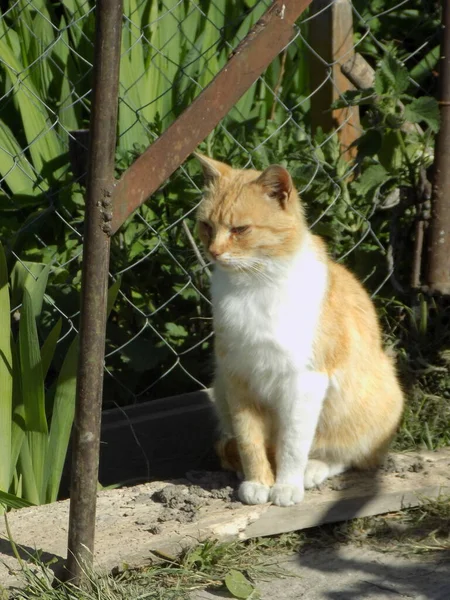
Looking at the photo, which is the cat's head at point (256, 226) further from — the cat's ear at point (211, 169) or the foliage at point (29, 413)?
the foliage at point (29, 413)

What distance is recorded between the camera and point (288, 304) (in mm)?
2334

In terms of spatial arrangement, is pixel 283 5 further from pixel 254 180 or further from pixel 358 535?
pixel 358 535

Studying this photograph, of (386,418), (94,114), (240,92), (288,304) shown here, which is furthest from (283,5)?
(386,418)

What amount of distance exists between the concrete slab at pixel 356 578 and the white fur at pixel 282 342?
8.2 inches

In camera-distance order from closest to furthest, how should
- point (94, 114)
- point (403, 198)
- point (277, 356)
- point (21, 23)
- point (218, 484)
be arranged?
point (94, 114) → point (277, 356) → point (218, 484) → point (403, 198) → point (21, 23)

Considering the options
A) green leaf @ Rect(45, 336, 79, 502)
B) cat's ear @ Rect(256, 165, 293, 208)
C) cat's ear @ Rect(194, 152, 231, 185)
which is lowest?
green leaf @ Rect(45, 336, 79, 502)

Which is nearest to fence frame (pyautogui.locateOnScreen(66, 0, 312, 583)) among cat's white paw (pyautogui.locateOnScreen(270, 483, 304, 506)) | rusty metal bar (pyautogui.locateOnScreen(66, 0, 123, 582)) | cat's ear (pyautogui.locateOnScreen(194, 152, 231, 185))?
rusty metal bar (pyautogui.locateOnScreen(66, 0, 123, 582))

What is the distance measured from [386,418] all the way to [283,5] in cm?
130

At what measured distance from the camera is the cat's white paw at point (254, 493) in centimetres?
242

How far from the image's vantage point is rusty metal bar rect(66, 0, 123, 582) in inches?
71.4

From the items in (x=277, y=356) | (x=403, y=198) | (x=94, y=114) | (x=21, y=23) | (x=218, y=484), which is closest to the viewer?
(x=94, y=114)

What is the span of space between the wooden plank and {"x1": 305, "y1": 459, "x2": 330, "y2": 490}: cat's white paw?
0.03 meters

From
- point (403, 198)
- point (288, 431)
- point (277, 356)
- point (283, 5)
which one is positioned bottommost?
point (288, 431)

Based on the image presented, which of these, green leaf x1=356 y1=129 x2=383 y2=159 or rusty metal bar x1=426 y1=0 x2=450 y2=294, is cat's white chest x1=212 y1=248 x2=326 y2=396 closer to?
rusty metal bar x1=426 y1=0 x2=450 y2=294
